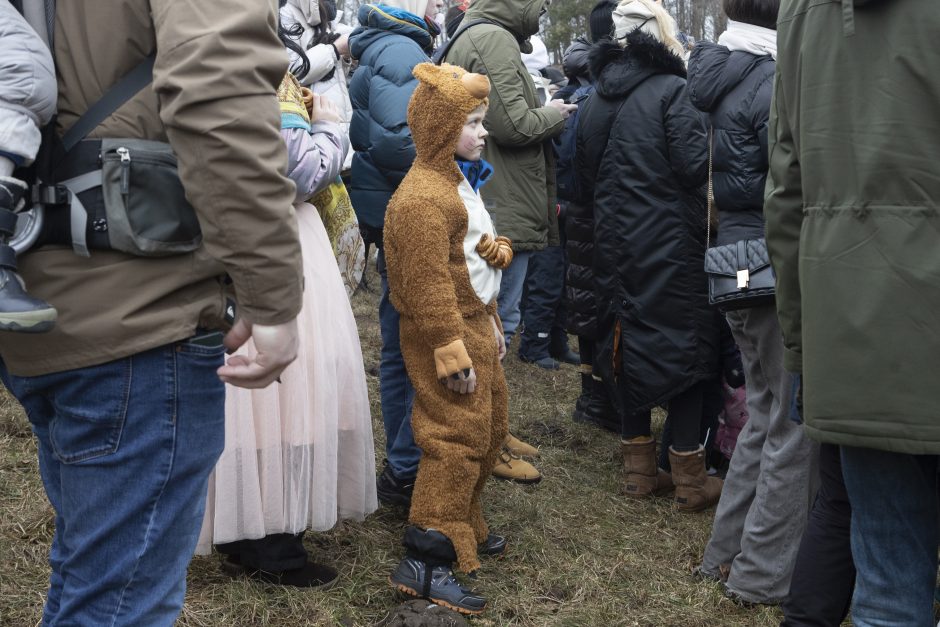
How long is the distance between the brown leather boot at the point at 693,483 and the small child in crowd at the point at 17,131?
10.2 ft

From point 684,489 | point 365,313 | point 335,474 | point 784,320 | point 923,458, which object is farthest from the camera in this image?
point 365,313

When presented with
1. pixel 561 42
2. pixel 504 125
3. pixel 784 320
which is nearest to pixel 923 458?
pixel 784 320

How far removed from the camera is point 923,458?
6.17 ft

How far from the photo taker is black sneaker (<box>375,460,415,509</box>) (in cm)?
388

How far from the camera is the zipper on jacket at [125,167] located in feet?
5.29

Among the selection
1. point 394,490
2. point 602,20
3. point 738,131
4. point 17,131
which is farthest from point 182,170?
point 602,20

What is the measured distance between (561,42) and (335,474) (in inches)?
844

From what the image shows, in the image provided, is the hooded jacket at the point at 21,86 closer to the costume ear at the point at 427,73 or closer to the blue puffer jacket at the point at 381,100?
the costume ear at the point at 427,73

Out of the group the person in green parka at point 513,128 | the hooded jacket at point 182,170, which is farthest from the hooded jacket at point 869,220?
the person in green parka at point 513,128

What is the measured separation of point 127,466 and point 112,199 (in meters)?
0.44

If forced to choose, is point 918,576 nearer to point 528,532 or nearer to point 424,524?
point 424,524

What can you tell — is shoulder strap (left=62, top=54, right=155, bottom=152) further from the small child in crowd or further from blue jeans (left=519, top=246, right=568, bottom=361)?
blue jeans (left=519, top=246, right=568, bottom=361)

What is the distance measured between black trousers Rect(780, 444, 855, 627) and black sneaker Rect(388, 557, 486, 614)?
1.08m

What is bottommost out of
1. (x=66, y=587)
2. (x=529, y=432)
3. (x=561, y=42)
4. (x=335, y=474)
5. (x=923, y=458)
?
(x=561, y=42)
